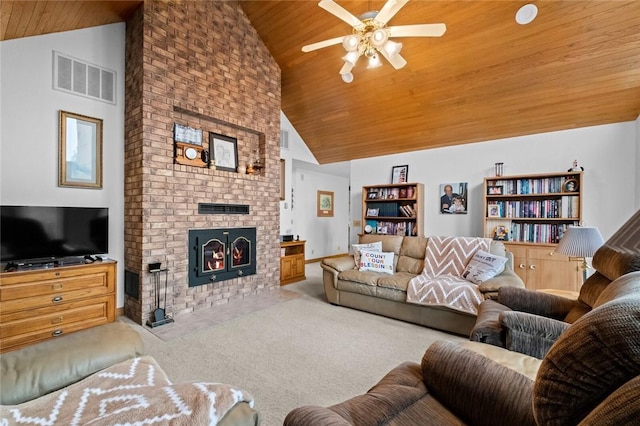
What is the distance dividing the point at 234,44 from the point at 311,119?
1830 millimetres

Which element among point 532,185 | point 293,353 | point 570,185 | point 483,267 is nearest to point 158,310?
point 293,353

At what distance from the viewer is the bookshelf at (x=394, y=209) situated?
492cm

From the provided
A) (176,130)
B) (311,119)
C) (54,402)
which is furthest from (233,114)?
(54,402)

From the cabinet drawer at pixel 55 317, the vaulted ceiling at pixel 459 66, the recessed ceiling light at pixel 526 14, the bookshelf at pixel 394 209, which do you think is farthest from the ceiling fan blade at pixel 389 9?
the cabinet drawer at pixel 55 317

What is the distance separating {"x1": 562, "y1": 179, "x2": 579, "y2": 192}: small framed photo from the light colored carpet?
263 centimetres

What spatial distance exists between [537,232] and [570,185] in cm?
73

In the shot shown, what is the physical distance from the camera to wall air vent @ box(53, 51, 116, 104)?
9.69 ft

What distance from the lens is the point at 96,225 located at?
9.84 feet

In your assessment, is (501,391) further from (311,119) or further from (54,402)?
(311,119)

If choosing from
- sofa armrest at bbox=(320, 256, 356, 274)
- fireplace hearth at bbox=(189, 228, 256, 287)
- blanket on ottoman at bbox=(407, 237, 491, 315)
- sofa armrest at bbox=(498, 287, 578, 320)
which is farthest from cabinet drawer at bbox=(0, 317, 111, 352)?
sofa armrest at bbox=(498, 287, 578, 320)

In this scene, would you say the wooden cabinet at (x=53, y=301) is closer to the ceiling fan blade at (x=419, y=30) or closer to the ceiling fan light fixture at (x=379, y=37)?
the ceiling fan light fixture at (x=379, y=37)

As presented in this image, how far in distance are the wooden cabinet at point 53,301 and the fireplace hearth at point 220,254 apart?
0.87m

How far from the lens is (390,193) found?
522 cm

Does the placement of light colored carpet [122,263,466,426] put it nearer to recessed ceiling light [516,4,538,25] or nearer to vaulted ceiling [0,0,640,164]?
vaulted ceiling [0,0,640,164]
